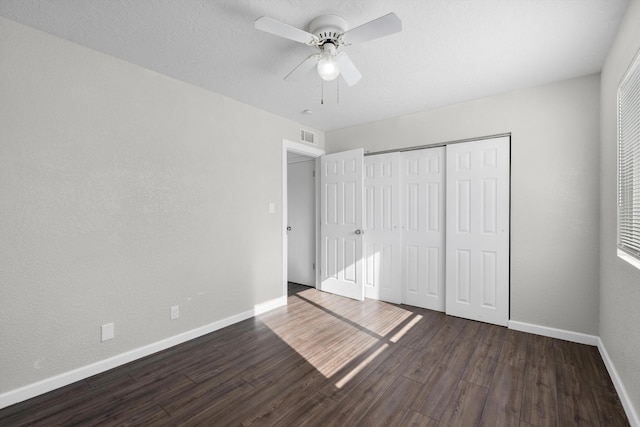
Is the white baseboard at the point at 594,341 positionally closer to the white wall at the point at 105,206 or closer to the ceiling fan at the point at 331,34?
the ceiling fan at the point at 331,34

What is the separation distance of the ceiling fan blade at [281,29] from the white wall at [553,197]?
7.67 feet

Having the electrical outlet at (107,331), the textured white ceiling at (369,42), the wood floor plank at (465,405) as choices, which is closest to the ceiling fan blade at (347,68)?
the textured white ceiling at (369,42)

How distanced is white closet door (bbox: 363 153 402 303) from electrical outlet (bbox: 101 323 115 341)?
2974 millimetres

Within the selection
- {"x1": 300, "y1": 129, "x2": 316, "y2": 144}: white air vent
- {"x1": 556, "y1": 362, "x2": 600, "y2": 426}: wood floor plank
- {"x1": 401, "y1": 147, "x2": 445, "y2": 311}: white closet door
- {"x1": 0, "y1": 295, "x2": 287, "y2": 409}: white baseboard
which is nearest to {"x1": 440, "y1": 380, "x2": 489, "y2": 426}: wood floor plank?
{"x1": 556, "y1": 362, "x2": 600, "y2": 426}: wood floor plank

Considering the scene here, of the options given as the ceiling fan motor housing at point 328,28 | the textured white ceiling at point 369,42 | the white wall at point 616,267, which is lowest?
the white wall at point 616,267

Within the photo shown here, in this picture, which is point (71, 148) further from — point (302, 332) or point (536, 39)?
point (536, 39)

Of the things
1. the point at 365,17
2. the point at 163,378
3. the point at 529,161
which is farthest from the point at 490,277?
the point at 163,378

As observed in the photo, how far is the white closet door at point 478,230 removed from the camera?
311 centimetres

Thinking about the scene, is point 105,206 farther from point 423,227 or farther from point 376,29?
point 423,227

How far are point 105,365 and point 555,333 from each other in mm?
4045

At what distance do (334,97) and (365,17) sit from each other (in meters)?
1.32

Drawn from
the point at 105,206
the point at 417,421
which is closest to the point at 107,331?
the point at 105,206

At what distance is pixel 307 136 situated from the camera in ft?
14.0

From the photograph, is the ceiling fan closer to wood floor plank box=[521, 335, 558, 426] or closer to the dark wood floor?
the dark wood floor
